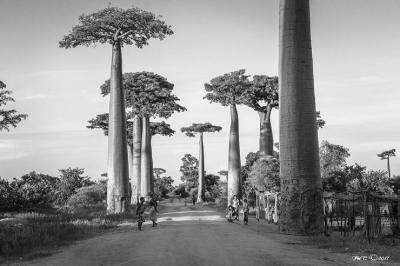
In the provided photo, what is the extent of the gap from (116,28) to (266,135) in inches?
752

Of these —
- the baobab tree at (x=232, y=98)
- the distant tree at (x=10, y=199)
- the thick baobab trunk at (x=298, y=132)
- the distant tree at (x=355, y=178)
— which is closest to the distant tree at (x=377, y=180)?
the distant tree at (x=355, y=178)

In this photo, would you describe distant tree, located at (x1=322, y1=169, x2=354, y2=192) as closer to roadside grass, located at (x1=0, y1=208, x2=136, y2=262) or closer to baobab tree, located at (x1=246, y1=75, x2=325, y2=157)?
baobab tree, located at (x1=246, y1=75, x2=325, y2=157)

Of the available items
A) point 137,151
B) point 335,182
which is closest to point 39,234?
point 335,182

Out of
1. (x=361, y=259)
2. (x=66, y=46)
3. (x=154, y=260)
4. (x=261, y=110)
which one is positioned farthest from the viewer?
→ (x=261, y=110)

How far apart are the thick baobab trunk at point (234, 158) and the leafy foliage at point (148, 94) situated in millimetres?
5907

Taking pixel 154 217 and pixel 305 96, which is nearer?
pixel 305 96

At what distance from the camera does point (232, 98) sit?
45000mm

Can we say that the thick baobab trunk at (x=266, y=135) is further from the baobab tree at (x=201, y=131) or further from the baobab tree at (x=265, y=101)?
the baobab tree at (x=201, y=131)

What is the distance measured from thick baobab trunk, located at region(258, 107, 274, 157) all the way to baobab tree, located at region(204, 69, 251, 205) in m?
2.25

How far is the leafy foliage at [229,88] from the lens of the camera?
145ft

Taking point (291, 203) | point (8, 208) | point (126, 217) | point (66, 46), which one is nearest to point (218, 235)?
point (291, 203)

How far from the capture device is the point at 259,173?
35.0 metres

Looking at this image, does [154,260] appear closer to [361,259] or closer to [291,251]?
[291,251]

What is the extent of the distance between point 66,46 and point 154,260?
22.8 metres
